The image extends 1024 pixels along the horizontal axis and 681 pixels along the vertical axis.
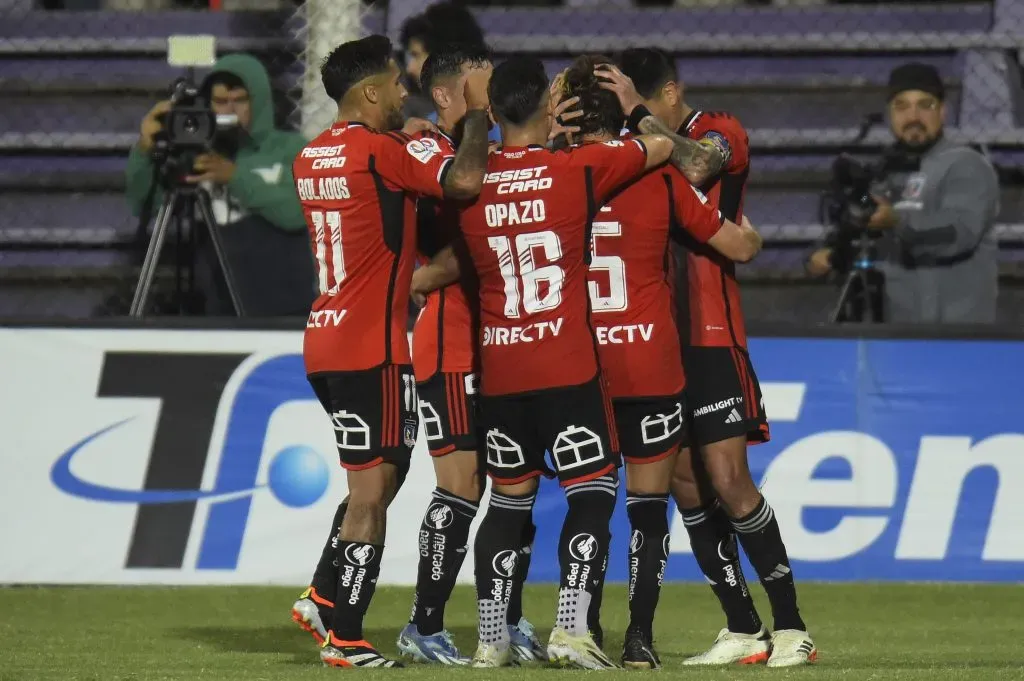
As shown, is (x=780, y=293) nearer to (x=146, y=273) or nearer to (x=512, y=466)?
(x=146, y=273)

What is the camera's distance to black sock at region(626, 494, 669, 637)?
19.1 ft

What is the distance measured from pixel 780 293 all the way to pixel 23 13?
18.3 ft

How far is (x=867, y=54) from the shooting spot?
37.0ft

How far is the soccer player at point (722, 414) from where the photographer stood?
19.4ft

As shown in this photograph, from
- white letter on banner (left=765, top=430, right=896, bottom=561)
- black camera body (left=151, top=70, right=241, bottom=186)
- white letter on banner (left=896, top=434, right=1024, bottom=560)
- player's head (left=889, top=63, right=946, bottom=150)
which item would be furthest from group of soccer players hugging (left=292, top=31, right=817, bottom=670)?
player's head (left=889, top=63, right=946, bottom=150)

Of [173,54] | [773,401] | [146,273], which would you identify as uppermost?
[173,54]

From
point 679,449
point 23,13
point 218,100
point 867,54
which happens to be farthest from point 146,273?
point 867,54

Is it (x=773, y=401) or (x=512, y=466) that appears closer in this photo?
(x=512, y=466)

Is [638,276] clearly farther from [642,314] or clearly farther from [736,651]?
[736,651]

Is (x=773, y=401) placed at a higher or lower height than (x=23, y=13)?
lower

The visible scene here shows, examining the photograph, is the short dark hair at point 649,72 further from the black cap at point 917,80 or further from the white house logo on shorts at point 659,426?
the black cap at point 917,80

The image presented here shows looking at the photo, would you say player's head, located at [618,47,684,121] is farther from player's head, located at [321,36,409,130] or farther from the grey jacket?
the grey jacket

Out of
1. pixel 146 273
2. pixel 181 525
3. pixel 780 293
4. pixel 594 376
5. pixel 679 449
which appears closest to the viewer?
pixel 594 376

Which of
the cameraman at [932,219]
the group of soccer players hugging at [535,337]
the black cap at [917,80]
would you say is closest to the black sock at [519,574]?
the group of soccer players hugging at [535,337]
